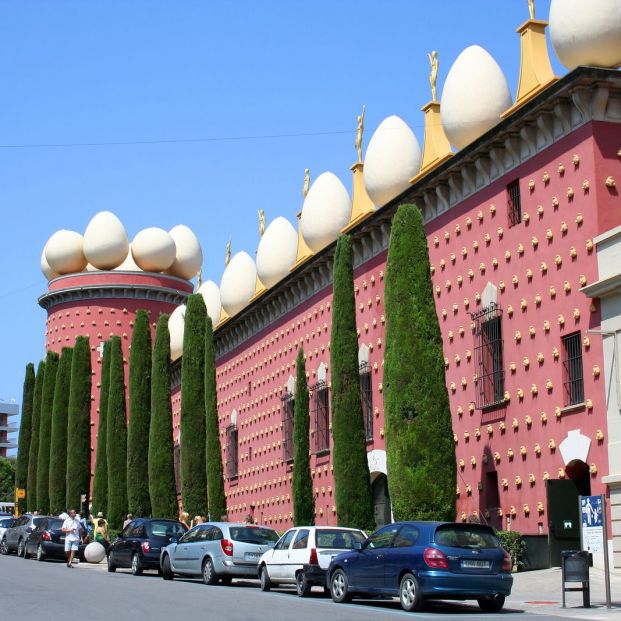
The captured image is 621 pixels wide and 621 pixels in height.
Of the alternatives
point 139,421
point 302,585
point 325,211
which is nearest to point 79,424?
point 139,421

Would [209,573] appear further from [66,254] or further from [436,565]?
[66,254]

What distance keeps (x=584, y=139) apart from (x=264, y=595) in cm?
1079

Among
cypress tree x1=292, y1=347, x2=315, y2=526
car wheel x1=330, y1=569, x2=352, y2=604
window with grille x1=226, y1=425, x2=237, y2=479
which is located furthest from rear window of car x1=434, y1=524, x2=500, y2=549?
window with grille x1=226, y1=425, x2=237, y2=479

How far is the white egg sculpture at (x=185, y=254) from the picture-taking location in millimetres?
59875

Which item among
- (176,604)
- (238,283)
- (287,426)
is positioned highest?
(238,283)

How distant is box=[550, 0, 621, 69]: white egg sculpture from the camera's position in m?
23.1

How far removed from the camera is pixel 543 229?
2419 cm

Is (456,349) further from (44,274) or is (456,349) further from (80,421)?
(44,274)

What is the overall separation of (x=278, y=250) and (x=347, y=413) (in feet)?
43.6

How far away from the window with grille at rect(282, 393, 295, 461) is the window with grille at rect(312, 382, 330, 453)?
232cm

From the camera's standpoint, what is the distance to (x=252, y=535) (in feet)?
78.9

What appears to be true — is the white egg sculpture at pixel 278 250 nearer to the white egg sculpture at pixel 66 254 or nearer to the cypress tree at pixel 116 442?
the cypress tree at pixel 116 442

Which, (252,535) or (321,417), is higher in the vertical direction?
(321,417)

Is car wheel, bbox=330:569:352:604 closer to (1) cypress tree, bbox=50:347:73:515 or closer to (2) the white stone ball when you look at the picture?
(2) the white stone ball
